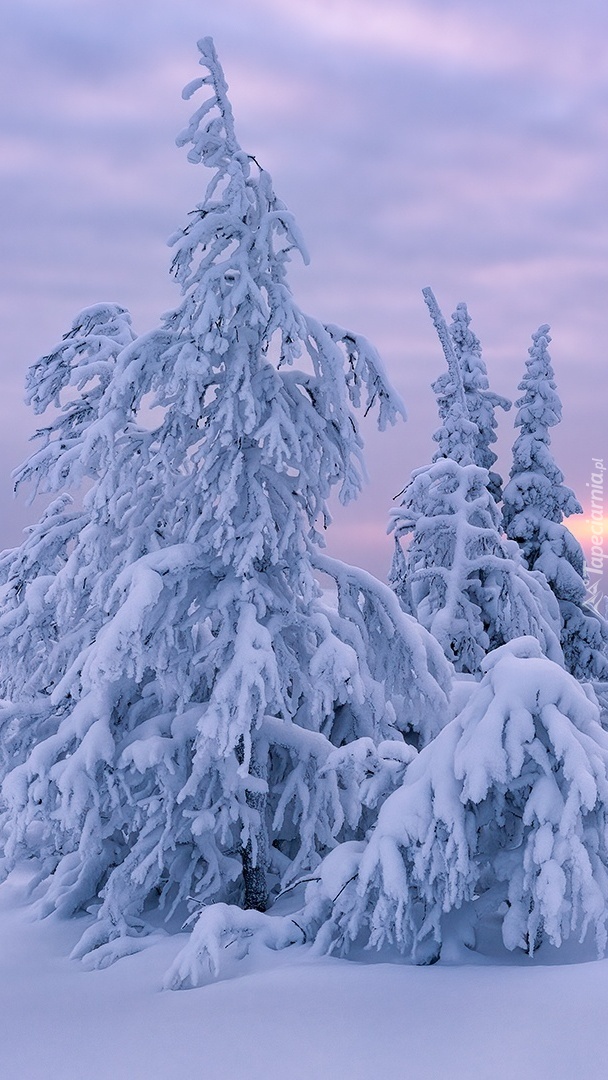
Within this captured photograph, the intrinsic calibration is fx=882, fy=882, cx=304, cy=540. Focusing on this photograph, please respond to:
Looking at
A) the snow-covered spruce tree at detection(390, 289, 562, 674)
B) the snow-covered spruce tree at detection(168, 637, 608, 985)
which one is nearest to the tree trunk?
the snow-covered spruce tree at detection(168, 637, 608, 985)

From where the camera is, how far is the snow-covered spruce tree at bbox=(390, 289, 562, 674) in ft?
54.7

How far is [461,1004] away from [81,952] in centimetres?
523

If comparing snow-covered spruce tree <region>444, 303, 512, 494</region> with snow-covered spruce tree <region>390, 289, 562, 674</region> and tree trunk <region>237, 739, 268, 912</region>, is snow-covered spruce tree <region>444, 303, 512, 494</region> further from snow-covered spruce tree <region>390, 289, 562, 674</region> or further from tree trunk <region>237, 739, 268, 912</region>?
tree trunk <region>237, 739, 268, 912</region>

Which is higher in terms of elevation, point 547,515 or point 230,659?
point 547,515

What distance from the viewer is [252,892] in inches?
389

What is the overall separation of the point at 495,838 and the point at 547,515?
16936 mm

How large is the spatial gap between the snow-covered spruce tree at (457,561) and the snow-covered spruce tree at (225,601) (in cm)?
614

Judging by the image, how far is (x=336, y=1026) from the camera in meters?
5.86

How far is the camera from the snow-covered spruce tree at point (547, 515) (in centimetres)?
2250

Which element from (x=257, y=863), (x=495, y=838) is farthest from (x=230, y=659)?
(x=495, y=838)

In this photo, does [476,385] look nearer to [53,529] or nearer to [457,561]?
[457,561]

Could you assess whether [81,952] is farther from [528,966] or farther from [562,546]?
[562,546]

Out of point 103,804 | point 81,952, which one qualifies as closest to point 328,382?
point 103,804

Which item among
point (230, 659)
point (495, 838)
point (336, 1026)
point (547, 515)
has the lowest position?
point (336, 1026)
